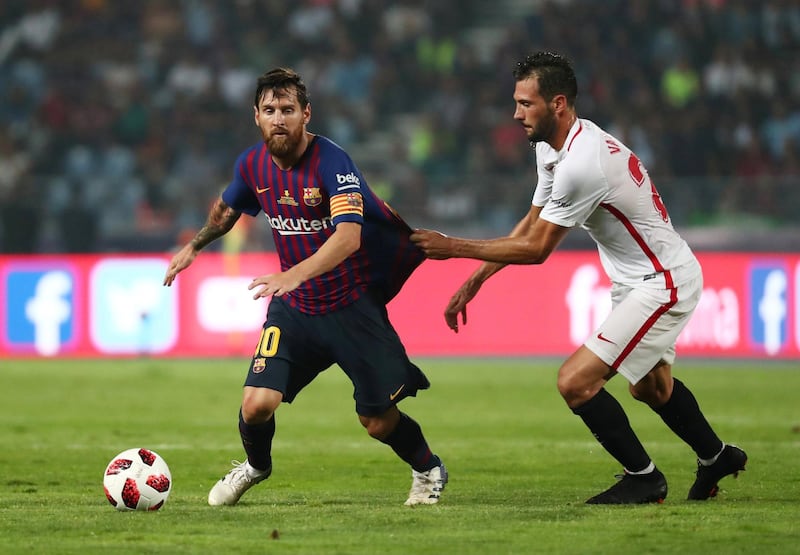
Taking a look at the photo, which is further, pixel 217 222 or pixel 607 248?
pixel 217 222

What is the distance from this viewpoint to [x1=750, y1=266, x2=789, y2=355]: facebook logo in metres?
16.6

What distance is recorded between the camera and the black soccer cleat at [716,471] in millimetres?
7180

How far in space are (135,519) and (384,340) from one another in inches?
58.6

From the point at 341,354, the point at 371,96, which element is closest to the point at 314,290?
the point at 341,354

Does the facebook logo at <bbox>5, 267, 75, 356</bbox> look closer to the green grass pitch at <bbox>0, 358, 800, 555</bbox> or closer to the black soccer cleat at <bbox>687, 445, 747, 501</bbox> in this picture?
the green grass pitch at <bbox>0, 358, 800, 555</bbox>

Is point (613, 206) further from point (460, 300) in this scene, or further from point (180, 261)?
point (180, 261)

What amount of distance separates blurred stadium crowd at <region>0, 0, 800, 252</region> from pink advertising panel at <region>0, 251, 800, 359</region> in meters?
1.39

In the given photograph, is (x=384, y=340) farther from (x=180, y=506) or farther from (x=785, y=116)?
(x=785, y=116)

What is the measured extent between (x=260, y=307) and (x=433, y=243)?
36.6ft

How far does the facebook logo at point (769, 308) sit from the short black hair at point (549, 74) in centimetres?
1059

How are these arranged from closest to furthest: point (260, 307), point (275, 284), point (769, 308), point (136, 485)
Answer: point (275, 284), point (136, 485), point (769, 308), point (260, 307)

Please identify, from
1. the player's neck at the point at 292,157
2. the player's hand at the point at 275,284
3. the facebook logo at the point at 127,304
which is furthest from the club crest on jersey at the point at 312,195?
the facebook logo at the point at 127,304

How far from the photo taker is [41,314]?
18.0 metres

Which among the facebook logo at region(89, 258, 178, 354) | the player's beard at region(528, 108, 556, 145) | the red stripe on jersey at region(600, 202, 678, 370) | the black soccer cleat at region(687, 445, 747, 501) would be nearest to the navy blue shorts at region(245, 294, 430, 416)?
the red stripe on jersey at region(600, 202, 678, 370)
